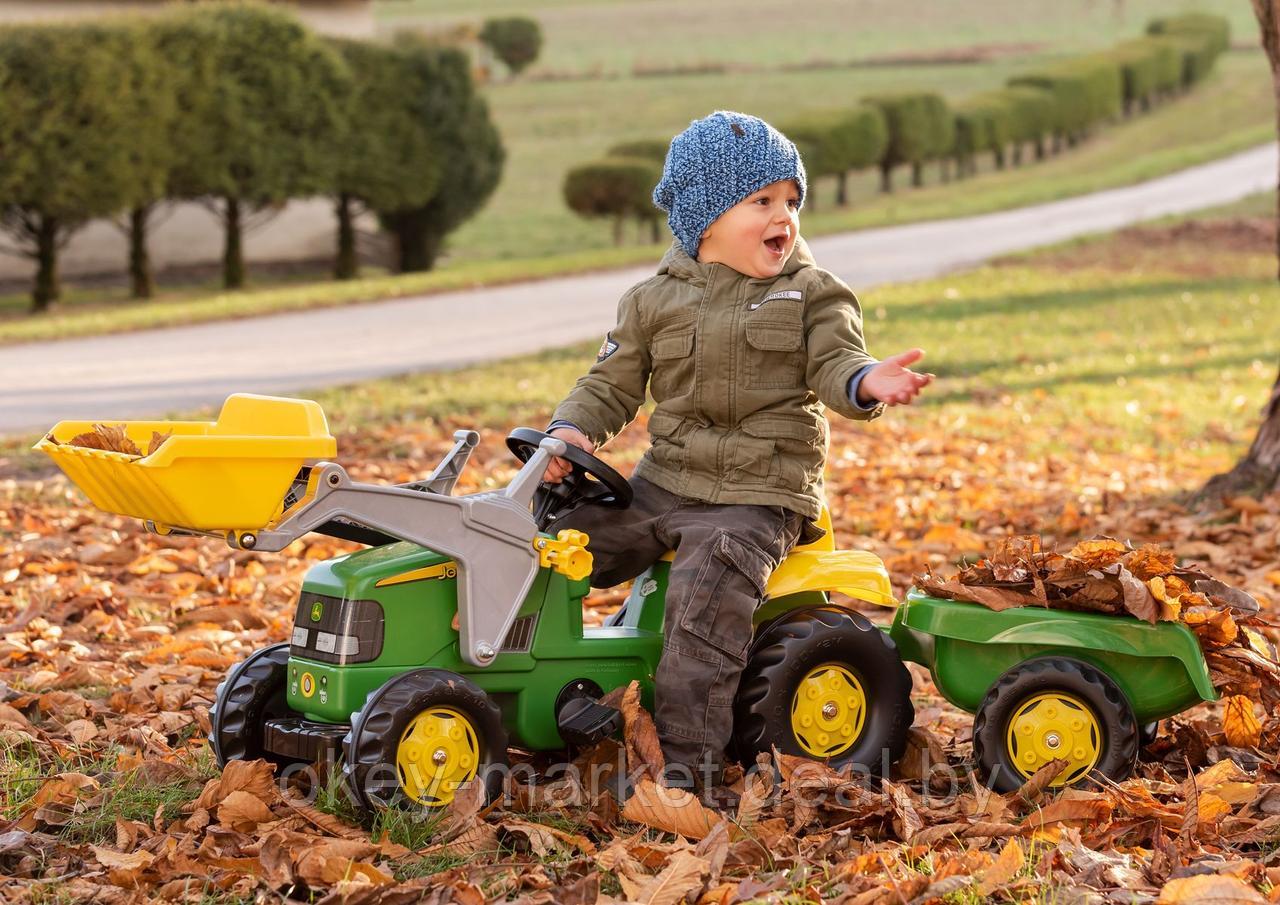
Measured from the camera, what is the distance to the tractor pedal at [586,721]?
394 centimetres

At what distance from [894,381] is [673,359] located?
0.77m

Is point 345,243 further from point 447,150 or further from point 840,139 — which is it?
point 840,139

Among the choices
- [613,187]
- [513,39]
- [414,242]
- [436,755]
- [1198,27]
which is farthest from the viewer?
[513,39]

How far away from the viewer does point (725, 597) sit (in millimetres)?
3988

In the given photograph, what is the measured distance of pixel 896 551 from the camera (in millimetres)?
6965

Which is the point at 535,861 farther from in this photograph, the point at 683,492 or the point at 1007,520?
the point at 1007,520

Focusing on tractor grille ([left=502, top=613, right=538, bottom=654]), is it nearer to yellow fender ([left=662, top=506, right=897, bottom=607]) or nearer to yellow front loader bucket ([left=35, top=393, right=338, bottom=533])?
yellow fender ([left=662, top=506, right=897, bottom=607])

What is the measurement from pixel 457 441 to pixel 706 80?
54.1 meters

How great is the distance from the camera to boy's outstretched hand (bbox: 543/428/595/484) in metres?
4.16

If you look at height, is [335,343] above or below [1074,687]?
below

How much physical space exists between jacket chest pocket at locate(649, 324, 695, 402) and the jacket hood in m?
0.16

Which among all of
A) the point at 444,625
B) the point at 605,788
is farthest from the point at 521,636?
the point at 605,788

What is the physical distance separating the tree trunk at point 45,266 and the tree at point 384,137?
4.74 m

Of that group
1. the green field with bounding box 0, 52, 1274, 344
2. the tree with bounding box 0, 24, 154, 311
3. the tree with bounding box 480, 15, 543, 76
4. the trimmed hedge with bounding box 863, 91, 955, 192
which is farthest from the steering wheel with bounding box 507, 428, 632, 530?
the tree with bounding box 480, 15, 543, 76
